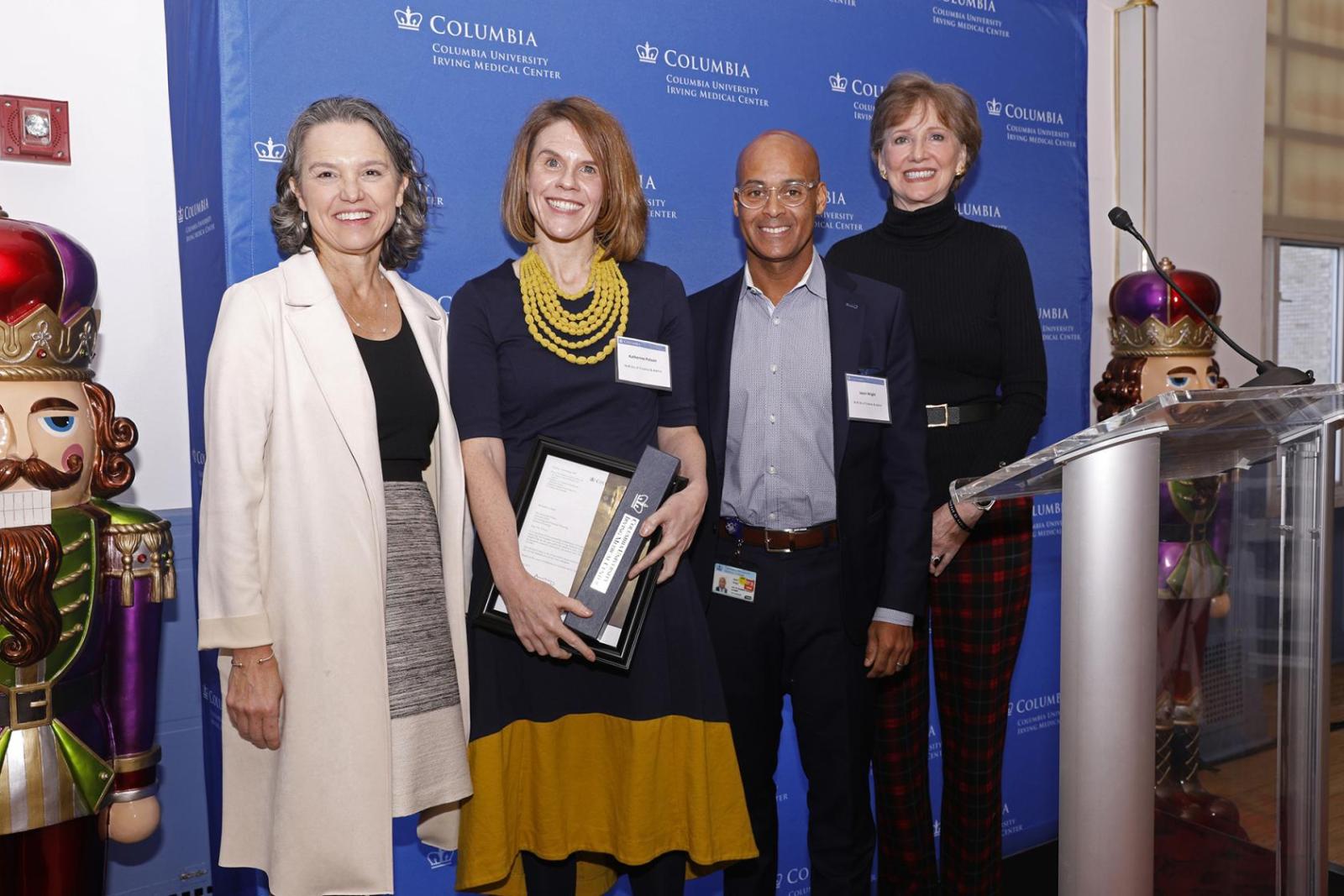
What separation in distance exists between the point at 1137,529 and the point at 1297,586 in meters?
0.41

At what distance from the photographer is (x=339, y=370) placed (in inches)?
71.5

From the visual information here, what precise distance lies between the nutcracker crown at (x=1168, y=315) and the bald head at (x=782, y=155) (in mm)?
1318

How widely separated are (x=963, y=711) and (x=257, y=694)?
168 cm

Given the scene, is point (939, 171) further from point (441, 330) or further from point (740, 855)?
point (740, 855)

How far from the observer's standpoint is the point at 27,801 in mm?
1737

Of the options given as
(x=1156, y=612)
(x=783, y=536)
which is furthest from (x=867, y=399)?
(x=1156, y=612)

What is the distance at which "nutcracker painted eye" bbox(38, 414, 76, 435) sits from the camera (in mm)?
1781

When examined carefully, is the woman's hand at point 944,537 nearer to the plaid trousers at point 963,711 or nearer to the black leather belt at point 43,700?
the plaid trousers at point 963,711

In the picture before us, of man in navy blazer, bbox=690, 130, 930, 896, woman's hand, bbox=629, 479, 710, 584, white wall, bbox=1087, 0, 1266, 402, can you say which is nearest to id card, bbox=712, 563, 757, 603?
man in navy blazer, bbox=690, 130, 930, 896

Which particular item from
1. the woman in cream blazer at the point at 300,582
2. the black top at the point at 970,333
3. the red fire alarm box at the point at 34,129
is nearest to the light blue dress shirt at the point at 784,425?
the black top at the point at 970,333

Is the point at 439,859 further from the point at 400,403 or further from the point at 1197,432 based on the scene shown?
the point at 1197,432

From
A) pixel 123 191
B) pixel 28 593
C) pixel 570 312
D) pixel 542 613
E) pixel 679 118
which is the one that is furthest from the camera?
pixel 679 118

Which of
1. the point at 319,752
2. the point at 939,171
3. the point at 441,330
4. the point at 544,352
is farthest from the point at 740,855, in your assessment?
the point at 939,171

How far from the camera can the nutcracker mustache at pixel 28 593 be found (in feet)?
5.61
